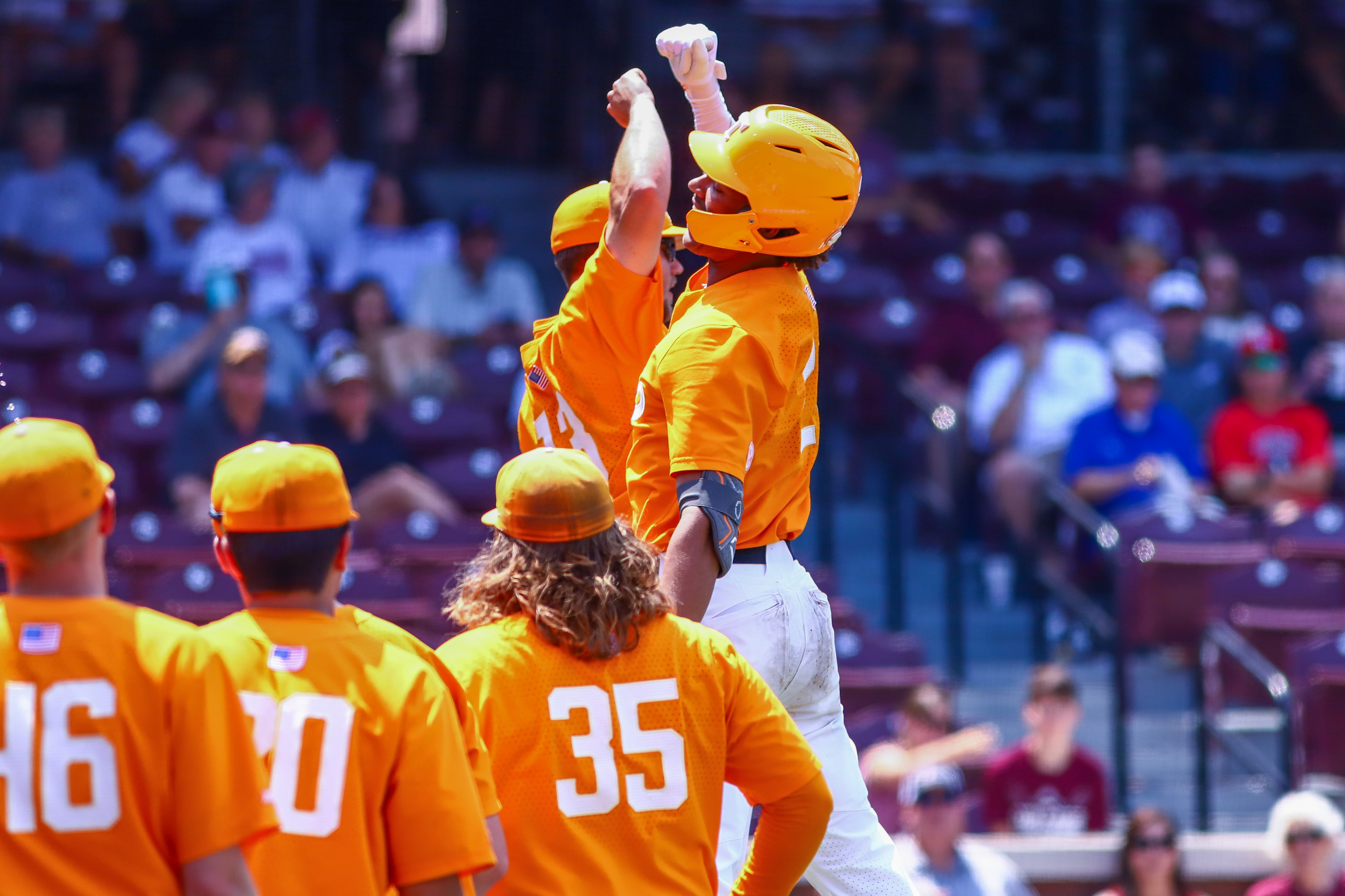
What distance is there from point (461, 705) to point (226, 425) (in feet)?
18.3

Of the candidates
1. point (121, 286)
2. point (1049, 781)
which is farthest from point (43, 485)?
point (121, 286)

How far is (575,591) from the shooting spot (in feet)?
9.17

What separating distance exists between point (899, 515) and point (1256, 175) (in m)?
6.56

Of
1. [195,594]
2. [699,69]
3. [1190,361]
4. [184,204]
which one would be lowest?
[195,594]

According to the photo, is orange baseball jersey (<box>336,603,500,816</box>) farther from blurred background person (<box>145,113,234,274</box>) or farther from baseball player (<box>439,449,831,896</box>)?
blurred background person (<box>145,113,234,274</box>)

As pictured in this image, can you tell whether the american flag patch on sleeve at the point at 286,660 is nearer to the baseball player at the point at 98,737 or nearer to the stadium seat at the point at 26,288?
the baseball player at the point at 98,737

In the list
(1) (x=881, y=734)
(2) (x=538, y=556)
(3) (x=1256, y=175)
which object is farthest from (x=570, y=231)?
(3) (x=1256, y=175)

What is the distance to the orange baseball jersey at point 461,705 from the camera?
2.67 meters

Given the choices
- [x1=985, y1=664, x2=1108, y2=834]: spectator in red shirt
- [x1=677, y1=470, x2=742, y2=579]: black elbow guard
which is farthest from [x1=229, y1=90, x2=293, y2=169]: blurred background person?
[x1=677, y1=470, x2=742, y2=579]: black elbow guard

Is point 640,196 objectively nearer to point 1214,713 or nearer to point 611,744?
point 611,744

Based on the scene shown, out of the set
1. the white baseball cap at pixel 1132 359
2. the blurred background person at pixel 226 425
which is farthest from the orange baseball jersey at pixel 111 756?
the white baseball cap at pixel 1132 359

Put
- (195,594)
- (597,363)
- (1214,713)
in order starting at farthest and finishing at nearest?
(1214,713) → (195,594) → (597,363)

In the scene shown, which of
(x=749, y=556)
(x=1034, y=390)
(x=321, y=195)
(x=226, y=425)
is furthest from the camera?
(x=321, y=195)

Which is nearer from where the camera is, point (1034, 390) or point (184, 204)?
point (1034, 390)
